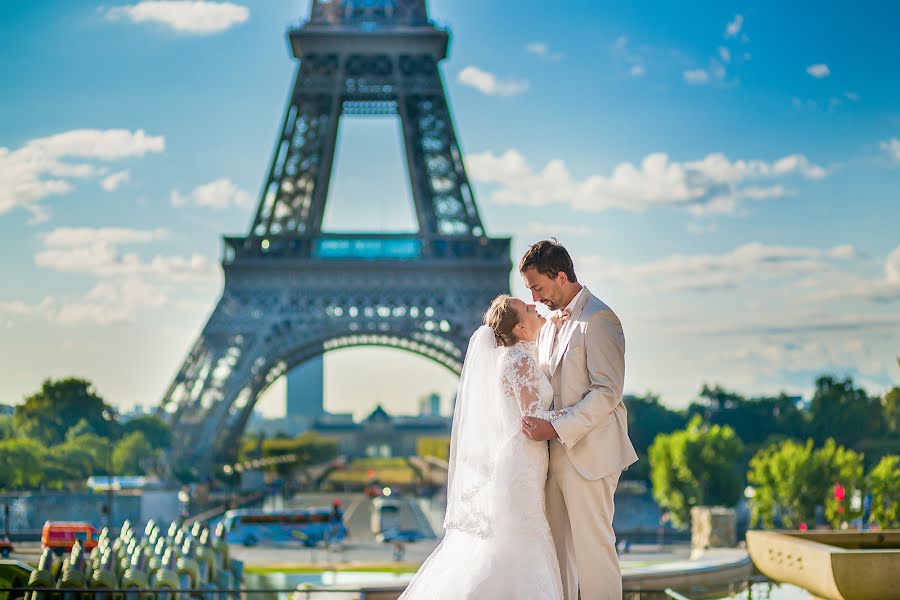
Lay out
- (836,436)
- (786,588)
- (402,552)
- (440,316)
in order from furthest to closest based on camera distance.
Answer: (836,436), (440,316), (402,552), (786,588)

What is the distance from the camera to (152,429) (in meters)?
53.0

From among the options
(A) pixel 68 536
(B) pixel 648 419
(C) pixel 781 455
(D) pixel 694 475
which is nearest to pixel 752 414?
(B) pixel 648 419

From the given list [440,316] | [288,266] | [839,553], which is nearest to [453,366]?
[440,316]

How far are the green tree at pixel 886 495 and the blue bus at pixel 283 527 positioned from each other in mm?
17429

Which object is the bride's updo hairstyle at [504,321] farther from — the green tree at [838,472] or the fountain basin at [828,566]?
the green tree at [838,472]

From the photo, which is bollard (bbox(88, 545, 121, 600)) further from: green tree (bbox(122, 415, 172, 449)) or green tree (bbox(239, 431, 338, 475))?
green tree (bbox(239, 431, 338, 475))

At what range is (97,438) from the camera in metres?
48.9

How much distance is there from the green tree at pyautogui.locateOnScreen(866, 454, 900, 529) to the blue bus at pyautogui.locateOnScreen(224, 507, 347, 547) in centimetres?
1743

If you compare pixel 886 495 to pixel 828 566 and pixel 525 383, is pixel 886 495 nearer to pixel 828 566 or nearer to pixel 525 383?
pixel 828 566

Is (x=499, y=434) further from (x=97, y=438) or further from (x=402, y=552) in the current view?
(x=97, y=438)

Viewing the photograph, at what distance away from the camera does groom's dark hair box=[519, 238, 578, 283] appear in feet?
24.6

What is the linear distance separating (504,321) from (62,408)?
47061 mm

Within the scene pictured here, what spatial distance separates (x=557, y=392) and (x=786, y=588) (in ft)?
21.3

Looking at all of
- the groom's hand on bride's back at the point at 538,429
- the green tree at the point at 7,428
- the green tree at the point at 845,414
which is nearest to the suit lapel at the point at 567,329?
the groom's hand on bride's back at the point at 538,429
